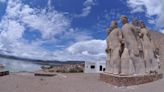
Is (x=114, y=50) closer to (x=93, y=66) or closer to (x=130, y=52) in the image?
(x=130, y=52)

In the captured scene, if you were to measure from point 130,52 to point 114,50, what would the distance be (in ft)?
3.22

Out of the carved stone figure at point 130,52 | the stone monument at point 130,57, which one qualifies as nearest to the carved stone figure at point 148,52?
the stone monument at point 130,57

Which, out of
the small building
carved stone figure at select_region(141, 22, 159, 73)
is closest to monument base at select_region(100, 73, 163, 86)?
carved stone figure at select_region(141, 22, 159, 73)

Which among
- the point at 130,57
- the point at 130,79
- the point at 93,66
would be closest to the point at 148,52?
the point at 130,57

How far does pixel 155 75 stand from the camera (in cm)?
1369

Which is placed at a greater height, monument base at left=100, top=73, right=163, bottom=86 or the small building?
the small building

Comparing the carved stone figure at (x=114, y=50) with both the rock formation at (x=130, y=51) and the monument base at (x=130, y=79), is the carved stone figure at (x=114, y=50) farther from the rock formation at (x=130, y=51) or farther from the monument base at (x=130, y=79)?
the monument base at (x=130, y=79)

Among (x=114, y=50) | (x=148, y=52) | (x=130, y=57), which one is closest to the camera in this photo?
(x=130, y=57)

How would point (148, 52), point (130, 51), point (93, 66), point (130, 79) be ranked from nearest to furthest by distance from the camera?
point (130, 79) < point (130, 51) < point (148, 52) < point (93, 66)

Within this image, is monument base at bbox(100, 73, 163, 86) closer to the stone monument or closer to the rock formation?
the stone monument

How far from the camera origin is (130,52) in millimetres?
13688

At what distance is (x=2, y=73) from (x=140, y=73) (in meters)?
11.4

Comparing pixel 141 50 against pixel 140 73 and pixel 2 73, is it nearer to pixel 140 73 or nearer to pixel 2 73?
pixel 140 73

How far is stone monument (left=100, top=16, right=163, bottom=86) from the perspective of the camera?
13.0 meters
